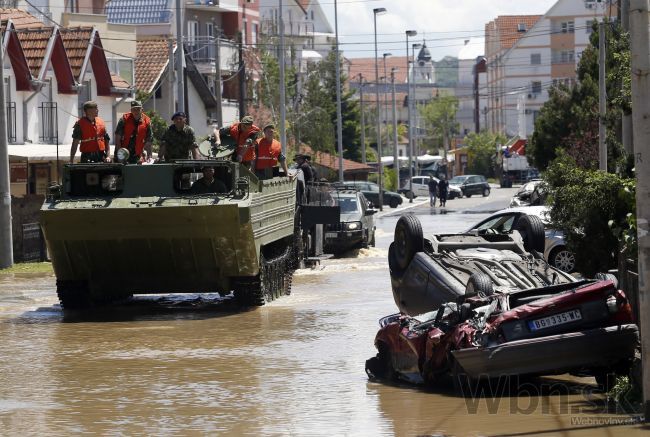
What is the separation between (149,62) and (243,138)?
3724 cm

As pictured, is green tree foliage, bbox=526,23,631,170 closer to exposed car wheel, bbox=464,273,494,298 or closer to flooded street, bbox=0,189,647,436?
flooded street, bbox=0,189,647,436

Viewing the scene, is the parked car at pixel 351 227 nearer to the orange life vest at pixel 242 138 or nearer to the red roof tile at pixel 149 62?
the orange life vest at pixel 242 138

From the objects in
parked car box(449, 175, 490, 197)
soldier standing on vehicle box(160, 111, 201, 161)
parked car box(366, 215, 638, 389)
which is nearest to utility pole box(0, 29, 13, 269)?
soldier standing on vehicle box(160, 111, 201, 161)

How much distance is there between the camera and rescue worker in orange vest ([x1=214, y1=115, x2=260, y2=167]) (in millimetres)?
22516

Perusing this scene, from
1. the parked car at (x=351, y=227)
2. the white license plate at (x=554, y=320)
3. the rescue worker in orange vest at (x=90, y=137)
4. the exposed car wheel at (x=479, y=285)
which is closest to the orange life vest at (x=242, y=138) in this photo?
the rescue worker in orange vest at (x=90, y=137)

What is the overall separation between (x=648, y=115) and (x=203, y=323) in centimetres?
959

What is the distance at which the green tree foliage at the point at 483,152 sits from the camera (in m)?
121

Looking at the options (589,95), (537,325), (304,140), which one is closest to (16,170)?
(589,95)

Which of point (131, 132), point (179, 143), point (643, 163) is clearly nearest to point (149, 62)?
point (131, 132)

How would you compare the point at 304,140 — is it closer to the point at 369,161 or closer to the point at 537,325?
the point at 369,161

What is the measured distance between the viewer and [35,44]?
43219 mm

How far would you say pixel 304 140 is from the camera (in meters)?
67.2

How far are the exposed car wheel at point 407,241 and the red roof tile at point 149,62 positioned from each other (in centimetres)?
4097

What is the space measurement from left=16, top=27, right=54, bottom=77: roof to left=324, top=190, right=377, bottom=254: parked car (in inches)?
425
